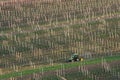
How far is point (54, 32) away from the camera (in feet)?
132

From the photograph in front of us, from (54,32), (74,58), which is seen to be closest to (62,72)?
(74,58)

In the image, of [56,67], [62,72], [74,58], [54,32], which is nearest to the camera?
[62,72]

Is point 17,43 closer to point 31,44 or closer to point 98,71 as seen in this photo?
point 31,44

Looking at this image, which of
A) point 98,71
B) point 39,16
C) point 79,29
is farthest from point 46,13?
point 98,71

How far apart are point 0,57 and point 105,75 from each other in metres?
8.15

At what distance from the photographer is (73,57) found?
1411 inches

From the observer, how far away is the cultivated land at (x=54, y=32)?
36.5 meters

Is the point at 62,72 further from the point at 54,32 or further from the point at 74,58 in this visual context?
the point at 54,32

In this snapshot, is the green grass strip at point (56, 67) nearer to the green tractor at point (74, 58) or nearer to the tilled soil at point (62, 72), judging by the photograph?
the tilled soil at point (62, 72)

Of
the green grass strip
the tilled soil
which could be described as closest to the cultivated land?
the green grass strip

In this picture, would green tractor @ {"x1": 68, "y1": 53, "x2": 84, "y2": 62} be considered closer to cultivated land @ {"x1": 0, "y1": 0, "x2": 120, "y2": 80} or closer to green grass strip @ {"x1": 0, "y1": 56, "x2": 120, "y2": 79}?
cultivated land @ {"x1": 0, "y1": 0, "x2": 120, "y2": 80}

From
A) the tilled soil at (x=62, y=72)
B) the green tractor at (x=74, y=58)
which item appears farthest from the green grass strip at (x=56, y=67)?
the green tractor at (x=74, y=58)

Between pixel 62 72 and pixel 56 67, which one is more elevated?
pixel 56 67

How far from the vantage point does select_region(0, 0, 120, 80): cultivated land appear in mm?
36531
